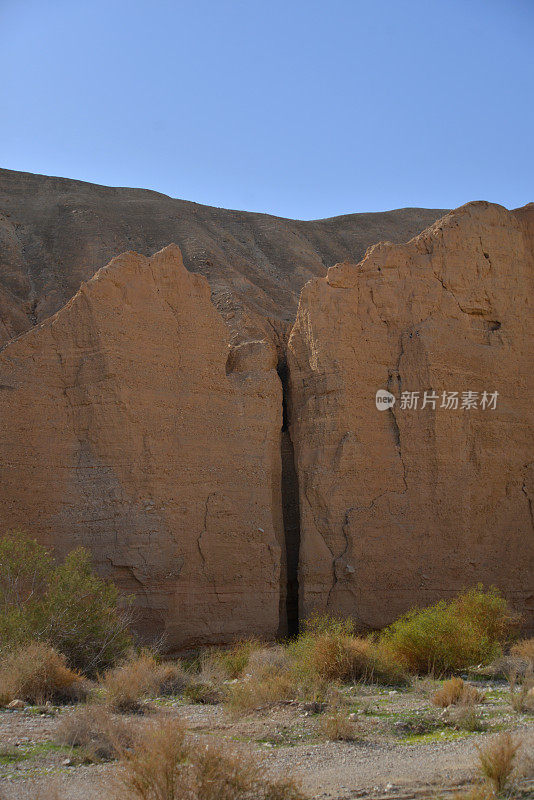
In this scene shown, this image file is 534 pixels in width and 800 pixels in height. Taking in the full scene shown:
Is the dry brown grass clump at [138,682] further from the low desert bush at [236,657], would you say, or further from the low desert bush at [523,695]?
the low desert bush at [523,695]

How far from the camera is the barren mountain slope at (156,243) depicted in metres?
22.1

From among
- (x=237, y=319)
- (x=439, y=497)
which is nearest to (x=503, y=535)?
(x=439, y=497)

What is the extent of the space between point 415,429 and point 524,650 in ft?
14.6

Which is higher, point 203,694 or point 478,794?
point 478,794

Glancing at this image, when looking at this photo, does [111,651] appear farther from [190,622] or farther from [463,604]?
[463,604]

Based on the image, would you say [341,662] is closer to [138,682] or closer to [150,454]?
[138,682]

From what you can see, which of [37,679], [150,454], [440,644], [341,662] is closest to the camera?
[37,679]

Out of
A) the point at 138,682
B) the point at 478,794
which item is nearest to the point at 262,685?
the point at 138,682

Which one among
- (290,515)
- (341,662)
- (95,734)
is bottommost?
(341,662)

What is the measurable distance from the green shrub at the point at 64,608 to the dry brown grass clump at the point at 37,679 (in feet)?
2.46

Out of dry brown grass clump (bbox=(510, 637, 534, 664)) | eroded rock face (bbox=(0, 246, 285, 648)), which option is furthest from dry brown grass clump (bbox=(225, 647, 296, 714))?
dry brown grass clump (bbox=(510, 637, 534, 664))

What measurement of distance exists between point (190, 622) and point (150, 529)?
175 centimetres

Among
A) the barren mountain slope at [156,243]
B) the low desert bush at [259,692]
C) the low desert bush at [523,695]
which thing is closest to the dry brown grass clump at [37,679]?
the low desert bush at [259,692]

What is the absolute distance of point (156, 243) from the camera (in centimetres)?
2731
